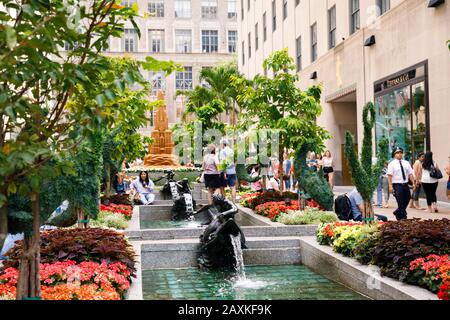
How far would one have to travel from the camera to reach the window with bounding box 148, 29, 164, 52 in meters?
73.5

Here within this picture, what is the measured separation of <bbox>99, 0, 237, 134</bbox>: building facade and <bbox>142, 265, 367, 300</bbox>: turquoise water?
62.8m

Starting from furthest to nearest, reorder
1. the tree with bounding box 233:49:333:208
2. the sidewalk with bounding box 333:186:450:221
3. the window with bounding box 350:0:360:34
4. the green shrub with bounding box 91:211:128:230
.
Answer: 1. the window with bounding box 350:0:360:34
2. the tree with bounding box 233:49:333:208
3. the sidewalk with bounding box 333:186:450:221
4. the green shrub with bounding box 91:211:128:230

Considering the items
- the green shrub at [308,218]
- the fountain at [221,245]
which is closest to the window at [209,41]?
the green shrub at [308,218]

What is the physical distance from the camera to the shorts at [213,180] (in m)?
16.8

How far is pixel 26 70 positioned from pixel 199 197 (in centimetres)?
1977

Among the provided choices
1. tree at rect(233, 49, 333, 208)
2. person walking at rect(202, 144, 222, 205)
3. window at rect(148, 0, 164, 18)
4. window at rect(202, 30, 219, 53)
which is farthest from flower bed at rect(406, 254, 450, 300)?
window at rect(202, 30, 219, 53)

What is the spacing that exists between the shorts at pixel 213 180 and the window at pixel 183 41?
194ft

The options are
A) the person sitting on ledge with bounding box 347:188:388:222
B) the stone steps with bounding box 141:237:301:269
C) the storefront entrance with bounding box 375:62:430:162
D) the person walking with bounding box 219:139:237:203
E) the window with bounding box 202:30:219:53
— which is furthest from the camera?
the window with bounding box 202:30:219:53

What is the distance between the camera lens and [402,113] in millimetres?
20562

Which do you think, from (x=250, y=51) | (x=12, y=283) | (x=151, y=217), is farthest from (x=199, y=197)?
(x=250, y=51)

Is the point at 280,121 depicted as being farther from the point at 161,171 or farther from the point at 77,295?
the point at 161,171

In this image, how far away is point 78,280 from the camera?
20.6 feet

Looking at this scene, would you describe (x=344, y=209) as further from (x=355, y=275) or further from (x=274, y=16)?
(x=274, y=16)

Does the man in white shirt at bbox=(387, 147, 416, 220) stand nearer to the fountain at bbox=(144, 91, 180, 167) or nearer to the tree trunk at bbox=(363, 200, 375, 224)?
the tree trunk at bbox=(363, 200, 375, 224)
